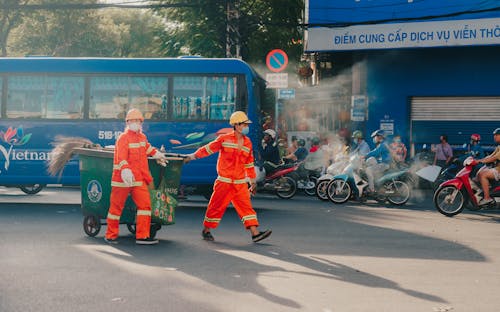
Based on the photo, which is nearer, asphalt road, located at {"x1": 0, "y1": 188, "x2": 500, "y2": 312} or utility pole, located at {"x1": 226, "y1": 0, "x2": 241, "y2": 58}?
asphalt road, located at {"x1": 0, "y1": 188, "x2": 500, "y2": 312}

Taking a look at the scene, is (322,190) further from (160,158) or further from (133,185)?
(133,185)

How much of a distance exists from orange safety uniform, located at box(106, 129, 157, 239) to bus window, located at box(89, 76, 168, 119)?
5.91 meters

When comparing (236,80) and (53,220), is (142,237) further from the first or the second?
(236,80)

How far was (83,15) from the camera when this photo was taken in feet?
152

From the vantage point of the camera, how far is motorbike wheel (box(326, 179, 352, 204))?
17.0 m

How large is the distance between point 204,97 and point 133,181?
6163 mm

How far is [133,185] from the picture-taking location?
9.72 meters

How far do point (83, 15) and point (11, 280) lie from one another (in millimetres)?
40890

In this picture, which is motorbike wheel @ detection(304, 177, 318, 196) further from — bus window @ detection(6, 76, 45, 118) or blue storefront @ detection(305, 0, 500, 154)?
bus window @ detection(6, 76, 45, 118)

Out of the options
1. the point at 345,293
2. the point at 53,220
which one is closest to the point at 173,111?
the point at 53,220

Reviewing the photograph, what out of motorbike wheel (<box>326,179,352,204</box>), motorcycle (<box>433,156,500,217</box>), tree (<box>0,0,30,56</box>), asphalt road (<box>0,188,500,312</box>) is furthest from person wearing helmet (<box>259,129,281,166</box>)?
tree (<box>0,0,30,56</box>)

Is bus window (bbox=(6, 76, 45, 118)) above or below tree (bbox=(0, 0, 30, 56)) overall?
below

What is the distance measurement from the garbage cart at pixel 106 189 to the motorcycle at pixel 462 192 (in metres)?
6.06

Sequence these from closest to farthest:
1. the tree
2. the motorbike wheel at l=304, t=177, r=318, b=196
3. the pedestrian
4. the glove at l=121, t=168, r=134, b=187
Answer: the glove at l=121, t=168, r=134, b=187 → the motorbike wheel at l=304, t=177, r=318, b=196 → the pedestrian → the tree
